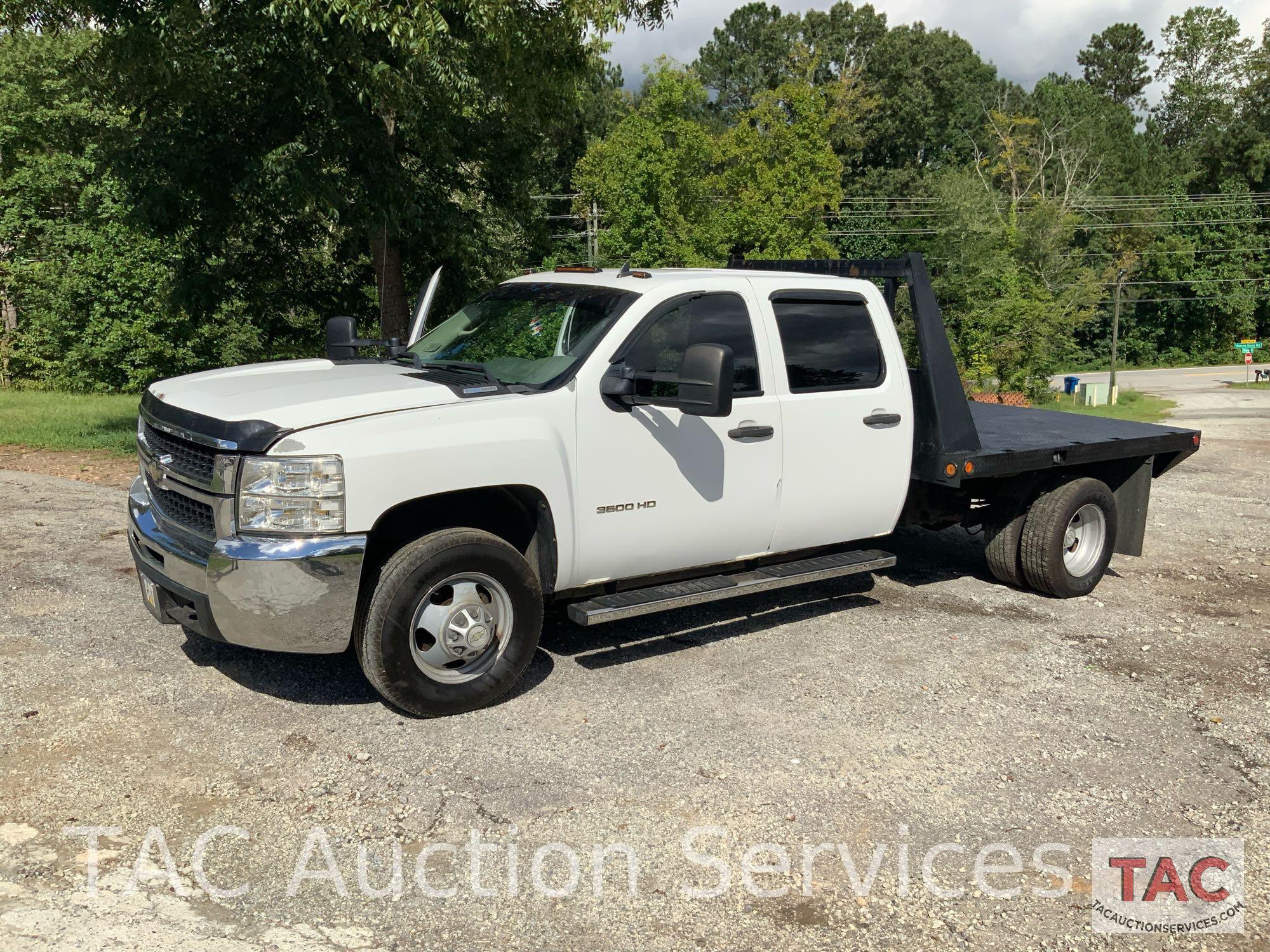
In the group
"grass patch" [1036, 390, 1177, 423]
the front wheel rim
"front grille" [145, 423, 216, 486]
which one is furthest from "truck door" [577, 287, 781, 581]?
"grass patch" [1036, 390, 1177, 423]

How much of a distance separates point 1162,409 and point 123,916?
29999mm

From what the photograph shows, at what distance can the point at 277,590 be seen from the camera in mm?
4430

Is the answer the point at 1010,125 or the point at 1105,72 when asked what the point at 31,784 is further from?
the point at 1105,72

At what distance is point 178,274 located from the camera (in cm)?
1290

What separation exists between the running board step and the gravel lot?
433mm

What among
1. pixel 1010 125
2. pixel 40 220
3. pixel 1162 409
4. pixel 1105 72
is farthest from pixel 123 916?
pixel 1105 72

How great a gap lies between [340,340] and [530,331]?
131cm

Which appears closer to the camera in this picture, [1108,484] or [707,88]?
[1108,484]

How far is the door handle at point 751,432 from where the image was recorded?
5625 millimetres

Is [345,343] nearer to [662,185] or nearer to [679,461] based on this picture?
[679,461]

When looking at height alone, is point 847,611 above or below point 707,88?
below

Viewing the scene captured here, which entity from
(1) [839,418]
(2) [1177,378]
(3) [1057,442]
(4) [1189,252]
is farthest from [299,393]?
(4) [1189,252]

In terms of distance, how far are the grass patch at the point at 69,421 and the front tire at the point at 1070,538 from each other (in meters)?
8.24

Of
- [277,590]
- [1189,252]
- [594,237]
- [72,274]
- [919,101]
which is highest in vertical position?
[919,101]
